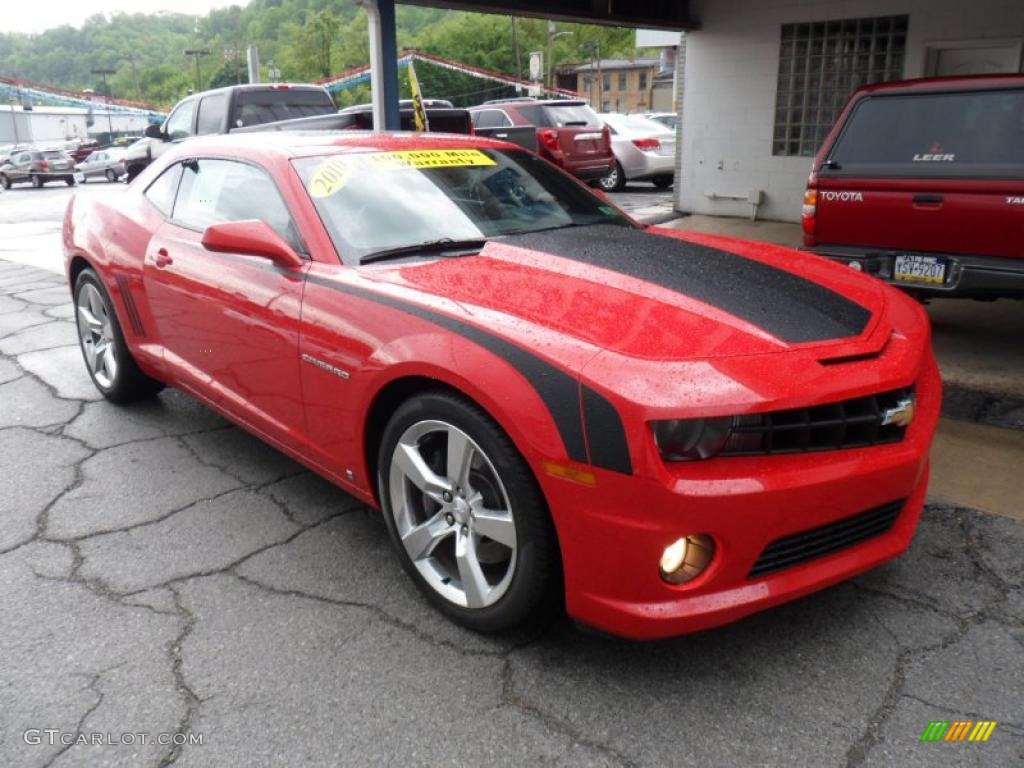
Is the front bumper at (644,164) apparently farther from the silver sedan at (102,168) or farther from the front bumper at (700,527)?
the silver sedan at (102,168)

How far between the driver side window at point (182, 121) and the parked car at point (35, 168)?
2024 cm

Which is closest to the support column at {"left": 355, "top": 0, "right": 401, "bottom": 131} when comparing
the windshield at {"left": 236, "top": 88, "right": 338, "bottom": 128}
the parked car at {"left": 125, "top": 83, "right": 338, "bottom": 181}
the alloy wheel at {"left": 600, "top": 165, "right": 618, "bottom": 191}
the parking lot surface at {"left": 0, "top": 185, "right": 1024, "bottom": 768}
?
the parked car at {"left": 125, "top": 83, "right": 338, "bottom": 181}

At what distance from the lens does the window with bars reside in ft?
32.2

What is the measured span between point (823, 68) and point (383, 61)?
581cm

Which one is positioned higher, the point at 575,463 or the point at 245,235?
the point at 245,235

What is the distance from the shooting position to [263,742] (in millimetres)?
2141

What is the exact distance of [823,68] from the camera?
407 inches

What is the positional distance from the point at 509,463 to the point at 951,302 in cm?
576

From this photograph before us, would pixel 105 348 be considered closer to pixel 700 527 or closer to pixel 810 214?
pixel 700 527

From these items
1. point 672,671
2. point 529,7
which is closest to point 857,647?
point 672,671

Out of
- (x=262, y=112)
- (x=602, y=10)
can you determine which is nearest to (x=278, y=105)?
(x=262, y=112)

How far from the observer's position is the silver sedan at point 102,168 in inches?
1291

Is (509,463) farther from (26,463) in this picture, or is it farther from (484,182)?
(26,463)

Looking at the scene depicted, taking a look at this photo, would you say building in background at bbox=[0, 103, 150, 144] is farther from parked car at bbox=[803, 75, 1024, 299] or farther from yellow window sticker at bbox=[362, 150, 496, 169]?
yellow window sticker at bbox=[362, 150, 496, 169]
